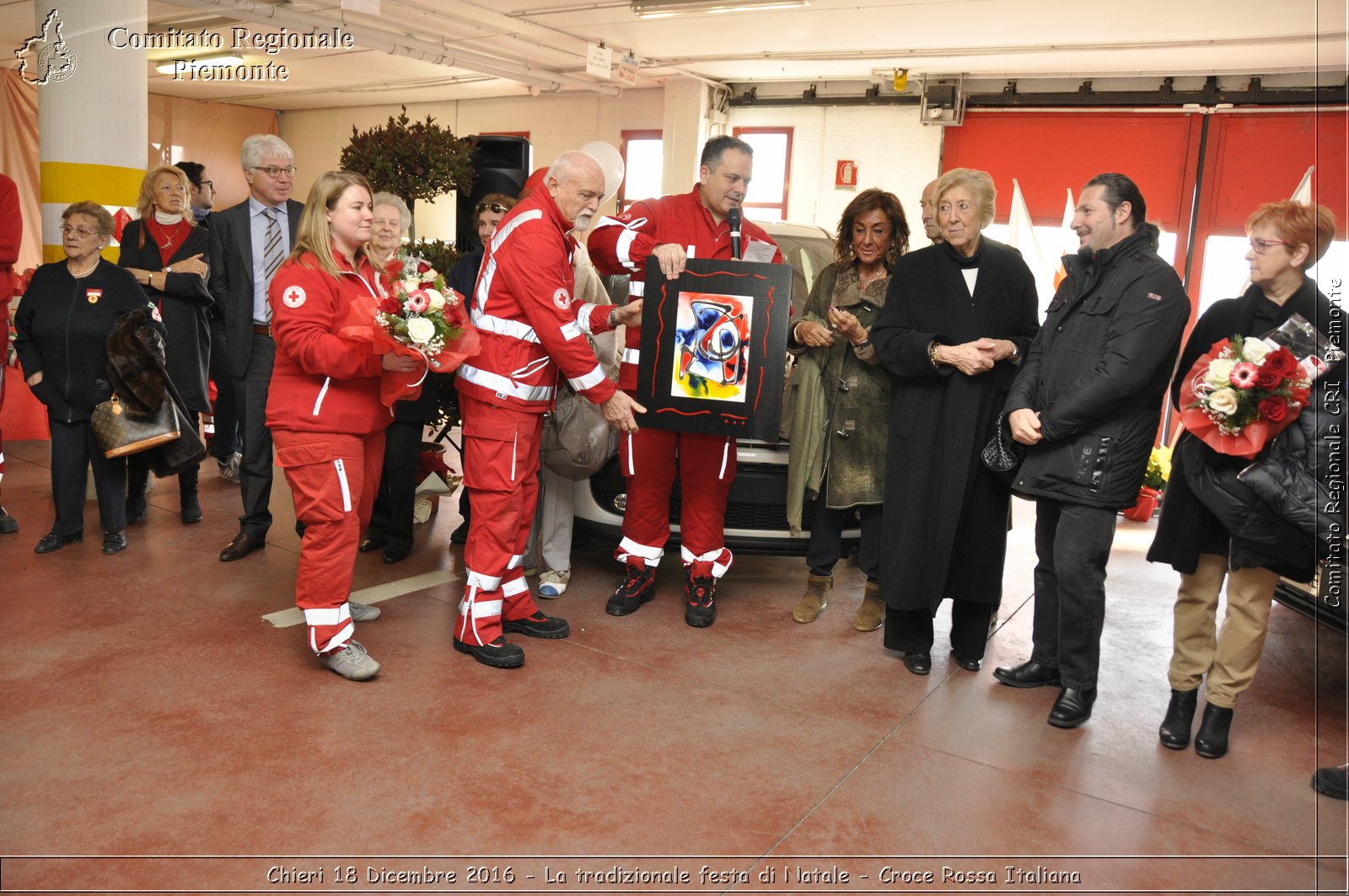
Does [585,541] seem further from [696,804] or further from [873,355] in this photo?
[696,804]

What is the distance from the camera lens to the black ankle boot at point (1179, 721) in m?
3.71

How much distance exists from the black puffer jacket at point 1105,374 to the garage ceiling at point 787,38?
4.99m

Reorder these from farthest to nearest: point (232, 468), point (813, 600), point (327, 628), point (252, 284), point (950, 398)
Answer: point (232, 468) < point (252, 284) < point (813, 600) < point (950, 398) < point (327, 628)

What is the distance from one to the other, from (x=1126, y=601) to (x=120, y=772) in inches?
192

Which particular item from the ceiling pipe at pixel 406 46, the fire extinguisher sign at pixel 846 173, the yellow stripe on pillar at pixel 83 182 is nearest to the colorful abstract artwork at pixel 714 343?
the yellow stripe on pillar at pixel 83 182

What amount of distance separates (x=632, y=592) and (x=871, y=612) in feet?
3.76

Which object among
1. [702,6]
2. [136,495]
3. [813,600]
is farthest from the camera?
[702,6]

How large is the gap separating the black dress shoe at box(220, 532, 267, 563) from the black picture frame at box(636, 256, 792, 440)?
255 centimetres

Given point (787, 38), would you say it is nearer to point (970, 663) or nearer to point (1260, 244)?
point (1260, 244)

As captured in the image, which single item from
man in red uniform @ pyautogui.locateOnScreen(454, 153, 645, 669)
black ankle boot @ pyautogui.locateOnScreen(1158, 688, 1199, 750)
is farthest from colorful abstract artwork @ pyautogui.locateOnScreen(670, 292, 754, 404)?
black ankle boot @ pyautogui.locateOnScreen(1158, 688, 1199, 750)

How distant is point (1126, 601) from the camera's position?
5.55m

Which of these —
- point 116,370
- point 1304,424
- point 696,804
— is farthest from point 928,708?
point 116,370

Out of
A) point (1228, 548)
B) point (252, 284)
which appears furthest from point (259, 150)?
point (1228, 548)

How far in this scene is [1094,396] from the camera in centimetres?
364
